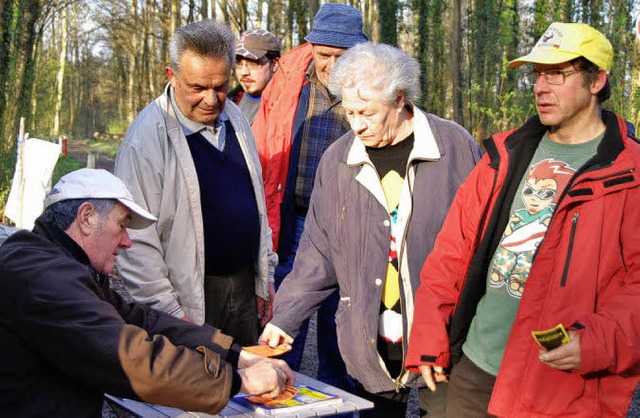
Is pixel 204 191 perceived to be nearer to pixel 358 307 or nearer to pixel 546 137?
pixel 358 307

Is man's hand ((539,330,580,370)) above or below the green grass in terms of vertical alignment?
above

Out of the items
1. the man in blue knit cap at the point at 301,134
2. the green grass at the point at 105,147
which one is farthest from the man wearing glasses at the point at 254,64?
the green grass at the point at 105,147

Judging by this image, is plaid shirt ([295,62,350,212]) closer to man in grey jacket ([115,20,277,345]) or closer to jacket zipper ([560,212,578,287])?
man in grey jacket ([115,20,277,345])

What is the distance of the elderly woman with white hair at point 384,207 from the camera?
3.46 m

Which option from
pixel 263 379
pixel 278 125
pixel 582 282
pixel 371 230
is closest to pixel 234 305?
pixel 371 230

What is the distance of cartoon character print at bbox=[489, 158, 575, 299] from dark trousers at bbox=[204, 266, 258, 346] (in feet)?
4.37

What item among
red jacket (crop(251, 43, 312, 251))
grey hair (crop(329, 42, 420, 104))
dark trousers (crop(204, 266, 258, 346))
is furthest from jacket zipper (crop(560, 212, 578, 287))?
red jacket (crop(251, 43, 312, 251))

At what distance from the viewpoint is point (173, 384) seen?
2.67 m

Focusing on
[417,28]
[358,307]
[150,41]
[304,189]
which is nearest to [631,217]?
[358,307]

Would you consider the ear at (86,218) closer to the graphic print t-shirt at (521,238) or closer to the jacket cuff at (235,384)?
the jacket cuff at (235,384)

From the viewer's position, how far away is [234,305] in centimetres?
402

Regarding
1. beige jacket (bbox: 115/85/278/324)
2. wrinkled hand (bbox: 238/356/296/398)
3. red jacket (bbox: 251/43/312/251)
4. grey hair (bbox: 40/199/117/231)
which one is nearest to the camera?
grey hair (bbox: 40/199/117/231)

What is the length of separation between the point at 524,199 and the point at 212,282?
150 centimetres

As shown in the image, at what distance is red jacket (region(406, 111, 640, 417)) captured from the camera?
Result: 2.69 m
